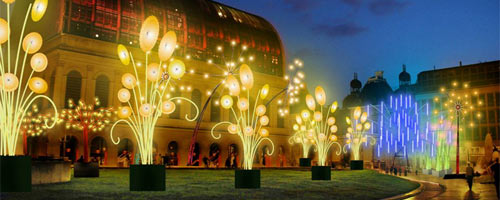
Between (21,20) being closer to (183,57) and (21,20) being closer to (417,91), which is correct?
(183,57)

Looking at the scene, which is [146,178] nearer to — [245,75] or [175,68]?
[175,68]

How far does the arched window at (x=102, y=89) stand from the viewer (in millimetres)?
49469

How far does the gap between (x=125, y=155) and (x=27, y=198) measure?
33.0 metres

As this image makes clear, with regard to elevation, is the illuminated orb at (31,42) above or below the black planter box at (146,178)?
above

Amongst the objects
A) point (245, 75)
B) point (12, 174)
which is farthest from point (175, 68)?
point (12, 174)

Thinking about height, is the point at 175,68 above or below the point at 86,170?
above

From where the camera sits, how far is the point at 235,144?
2426 inches

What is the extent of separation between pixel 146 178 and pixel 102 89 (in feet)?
115

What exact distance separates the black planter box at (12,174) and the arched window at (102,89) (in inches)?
1390

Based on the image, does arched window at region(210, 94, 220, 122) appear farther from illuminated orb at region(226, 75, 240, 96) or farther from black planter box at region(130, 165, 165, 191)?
black planter box at region(130, 165, 165, 191)

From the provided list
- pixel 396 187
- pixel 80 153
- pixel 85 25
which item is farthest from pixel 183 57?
pixel 396 187

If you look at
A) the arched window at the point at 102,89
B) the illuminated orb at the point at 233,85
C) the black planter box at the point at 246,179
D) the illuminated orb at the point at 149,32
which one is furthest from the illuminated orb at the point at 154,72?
the arched window at the point at 102,89

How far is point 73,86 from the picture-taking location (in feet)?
156

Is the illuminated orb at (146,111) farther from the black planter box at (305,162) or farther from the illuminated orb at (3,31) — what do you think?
the black planter box at (305,162)
